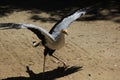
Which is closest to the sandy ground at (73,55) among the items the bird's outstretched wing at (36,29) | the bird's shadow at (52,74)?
the bird's shadow at (52,74)

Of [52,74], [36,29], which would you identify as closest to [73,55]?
[52,74]

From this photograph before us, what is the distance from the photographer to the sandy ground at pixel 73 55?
728 cm

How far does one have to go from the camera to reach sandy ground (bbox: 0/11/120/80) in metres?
7.28

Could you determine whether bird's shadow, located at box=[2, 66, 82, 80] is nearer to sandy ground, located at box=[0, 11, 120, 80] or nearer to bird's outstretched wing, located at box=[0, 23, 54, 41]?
sandy ground, located at box=[0, 11, 120, 80]

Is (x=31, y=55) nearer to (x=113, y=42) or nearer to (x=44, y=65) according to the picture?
(x=44, y=65)

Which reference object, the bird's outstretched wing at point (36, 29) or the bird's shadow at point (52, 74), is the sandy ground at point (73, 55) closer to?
the bird's shadow at point (52, 74)

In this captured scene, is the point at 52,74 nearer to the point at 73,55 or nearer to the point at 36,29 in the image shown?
the point at 73,55

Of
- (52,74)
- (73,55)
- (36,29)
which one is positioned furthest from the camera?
(73,55)

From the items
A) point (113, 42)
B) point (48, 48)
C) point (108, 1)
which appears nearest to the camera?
point (48, 48)

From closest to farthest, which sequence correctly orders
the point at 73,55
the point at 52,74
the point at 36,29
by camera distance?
the point at 36,29
the point at 52,74
the point at 73,55

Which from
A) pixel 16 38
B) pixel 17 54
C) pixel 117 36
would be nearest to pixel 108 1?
pixel 117 36

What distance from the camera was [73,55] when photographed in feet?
26.6

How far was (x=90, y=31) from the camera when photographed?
982 centimetres

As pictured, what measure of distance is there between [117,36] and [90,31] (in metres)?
0.83
